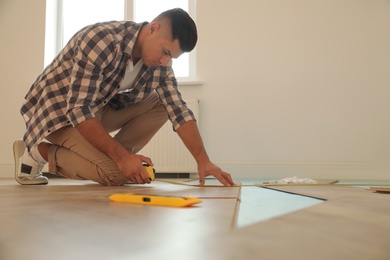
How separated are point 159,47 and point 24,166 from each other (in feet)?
2.95

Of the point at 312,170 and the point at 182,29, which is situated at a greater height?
the point at 182,29

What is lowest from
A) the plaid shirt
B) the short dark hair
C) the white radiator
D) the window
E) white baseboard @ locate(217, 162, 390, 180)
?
white baseboard @ locate(217, 162, 390, 180)

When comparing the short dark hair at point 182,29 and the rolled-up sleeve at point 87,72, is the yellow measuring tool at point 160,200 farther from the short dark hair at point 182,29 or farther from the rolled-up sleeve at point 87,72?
the short dark hair at point 182,29

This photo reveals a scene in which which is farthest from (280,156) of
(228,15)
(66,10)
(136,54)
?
(66,10)

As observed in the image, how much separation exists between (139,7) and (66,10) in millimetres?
796

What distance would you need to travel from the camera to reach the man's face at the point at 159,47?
1520 millimetres

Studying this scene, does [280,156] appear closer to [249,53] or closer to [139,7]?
[249,53]

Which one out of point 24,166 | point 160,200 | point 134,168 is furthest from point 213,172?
point 24,166

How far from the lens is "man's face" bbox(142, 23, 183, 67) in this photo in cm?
152

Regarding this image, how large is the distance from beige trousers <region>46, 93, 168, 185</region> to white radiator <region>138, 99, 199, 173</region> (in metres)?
1.43

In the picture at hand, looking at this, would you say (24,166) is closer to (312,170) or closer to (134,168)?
(134,168)

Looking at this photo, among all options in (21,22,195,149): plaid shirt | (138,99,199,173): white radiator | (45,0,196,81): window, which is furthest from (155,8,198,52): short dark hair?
(45,0,196,81): window

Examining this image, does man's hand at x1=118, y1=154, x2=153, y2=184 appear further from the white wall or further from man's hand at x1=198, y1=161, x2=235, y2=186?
the white wall

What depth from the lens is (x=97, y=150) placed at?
1.65 m
